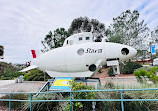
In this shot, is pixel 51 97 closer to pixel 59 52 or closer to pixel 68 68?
pixel 68 68

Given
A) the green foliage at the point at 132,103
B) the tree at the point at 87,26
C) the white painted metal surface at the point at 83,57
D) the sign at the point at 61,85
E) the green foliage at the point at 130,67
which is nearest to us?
the green foliage at the point at 132,103

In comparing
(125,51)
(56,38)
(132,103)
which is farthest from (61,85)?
(56,38)

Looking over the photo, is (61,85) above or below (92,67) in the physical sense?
below

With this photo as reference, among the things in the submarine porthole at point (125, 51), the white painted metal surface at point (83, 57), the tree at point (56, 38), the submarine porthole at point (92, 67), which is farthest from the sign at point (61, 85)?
the tree at point (56, 38)

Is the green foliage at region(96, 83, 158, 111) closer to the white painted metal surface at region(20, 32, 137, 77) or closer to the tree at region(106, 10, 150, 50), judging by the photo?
the white painted metal surface at region(20, 32, 137, 77)

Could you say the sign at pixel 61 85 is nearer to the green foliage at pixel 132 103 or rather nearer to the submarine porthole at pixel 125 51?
the green foliage at pixel 132 103

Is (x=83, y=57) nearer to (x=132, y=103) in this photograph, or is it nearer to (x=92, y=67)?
(x=92, y=67)

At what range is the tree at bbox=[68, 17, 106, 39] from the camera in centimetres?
2252

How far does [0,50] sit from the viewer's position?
27.2m

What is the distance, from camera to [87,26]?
22.4 meters

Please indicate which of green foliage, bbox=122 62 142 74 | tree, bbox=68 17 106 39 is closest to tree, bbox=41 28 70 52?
tree, bbox=68 17 106 39

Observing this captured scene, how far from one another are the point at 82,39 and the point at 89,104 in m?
3.21

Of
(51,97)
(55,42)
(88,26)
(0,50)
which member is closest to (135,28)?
(88,26)

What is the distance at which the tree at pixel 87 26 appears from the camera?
886 inches
